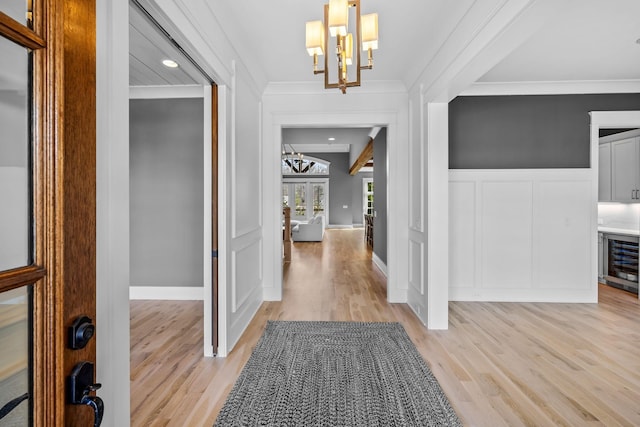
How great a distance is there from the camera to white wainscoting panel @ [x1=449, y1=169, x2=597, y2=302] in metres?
4.19

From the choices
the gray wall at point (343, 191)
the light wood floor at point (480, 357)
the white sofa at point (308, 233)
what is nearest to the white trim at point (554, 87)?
the light wood floor at point (480, 357)

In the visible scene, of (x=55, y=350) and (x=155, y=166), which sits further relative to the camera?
(x=155, y=166)

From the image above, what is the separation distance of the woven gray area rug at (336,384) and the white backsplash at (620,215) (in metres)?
4.36

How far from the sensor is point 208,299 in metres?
2.81

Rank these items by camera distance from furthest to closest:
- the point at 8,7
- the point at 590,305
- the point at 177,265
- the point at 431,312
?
the point at 177,265 → the point at 590,305 → the point at 431,312 → the point at 8,7

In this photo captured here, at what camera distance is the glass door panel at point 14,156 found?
634 mm

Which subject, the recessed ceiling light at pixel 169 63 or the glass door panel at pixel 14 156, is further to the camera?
the recessed ceiling light at pixel 169 63

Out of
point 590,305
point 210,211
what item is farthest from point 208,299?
point 590,305

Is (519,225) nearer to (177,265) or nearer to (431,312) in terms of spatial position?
(431,312)

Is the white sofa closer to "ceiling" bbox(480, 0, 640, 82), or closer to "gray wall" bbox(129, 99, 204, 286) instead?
"gray wall" bbox(129, 99, 204, 286)

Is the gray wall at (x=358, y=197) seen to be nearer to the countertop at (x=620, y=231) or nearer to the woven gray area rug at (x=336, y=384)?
the countertop at (x=620, y=231)

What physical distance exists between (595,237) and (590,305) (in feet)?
2.67

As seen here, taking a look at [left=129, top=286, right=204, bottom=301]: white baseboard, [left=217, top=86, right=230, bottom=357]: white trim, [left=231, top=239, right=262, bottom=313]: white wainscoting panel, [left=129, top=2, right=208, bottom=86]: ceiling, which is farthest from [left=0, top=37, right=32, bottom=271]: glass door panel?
[left=129, top=286, right=204, bottom=301]: white baseboard

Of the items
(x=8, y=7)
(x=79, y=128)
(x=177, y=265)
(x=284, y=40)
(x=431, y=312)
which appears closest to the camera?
(x=8, y=7)
